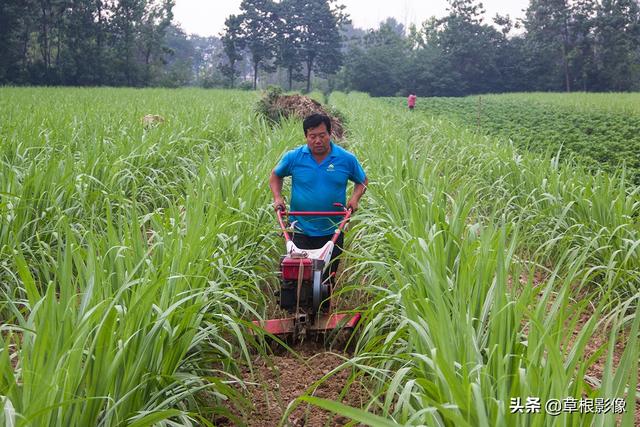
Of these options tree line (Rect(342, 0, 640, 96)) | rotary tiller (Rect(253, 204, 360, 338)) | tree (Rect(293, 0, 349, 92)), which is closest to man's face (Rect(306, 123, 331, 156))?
rotary tiller (Rect(253, 204, 360, 338))

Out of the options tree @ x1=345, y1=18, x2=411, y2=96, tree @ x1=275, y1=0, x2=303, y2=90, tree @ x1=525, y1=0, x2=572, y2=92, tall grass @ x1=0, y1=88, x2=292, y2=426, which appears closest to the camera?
tall grass @ x1=0, y1=88, x2=292, y2=426

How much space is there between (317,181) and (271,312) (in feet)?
3.28

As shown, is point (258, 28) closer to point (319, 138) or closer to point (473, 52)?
point (473, 52)

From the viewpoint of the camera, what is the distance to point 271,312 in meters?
4.07

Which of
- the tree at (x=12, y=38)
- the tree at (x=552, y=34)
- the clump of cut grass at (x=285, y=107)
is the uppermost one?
the tree at (x=552, y=34)

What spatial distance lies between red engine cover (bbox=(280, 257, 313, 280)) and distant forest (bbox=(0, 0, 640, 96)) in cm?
3971

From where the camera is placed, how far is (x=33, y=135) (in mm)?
7090

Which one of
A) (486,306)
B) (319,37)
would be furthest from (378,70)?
(486,306)

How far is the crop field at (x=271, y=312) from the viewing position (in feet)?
5.91

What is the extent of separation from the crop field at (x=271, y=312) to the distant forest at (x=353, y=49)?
Answer: 38.7 meters

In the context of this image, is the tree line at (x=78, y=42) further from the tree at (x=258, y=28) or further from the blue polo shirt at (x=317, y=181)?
the blue polo shirt at (x=317, y=181)

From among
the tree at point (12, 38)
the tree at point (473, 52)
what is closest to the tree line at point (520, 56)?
the tree at point (473, 52)

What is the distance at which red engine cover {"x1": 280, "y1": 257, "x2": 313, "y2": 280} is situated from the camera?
338cm

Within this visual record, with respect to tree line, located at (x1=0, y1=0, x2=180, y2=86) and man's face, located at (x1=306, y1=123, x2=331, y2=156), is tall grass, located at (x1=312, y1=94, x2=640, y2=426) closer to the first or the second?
man's face, located at (x1=306, y1=123, x2=331, y2=156)
